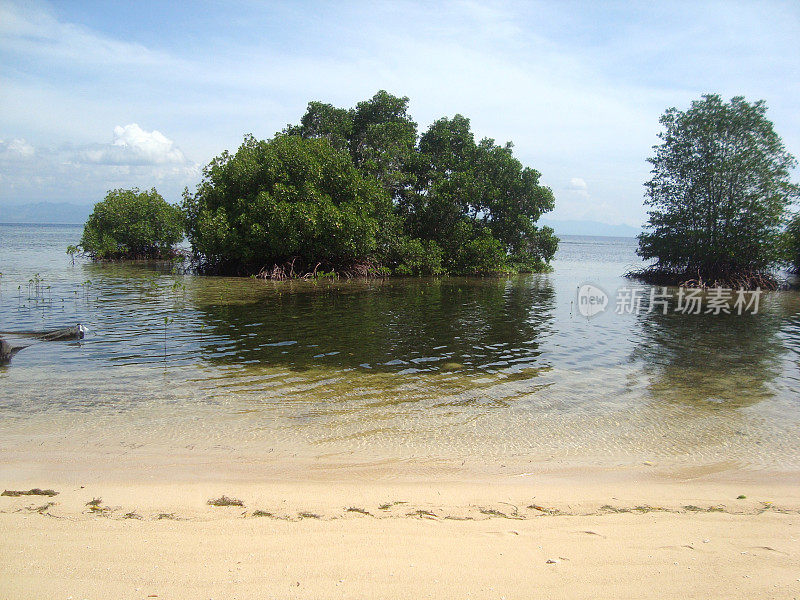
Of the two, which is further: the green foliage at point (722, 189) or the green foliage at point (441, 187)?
the green foliage at point (441, 187)

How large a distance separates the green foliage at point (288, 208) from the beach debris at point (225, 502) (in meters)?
21.2

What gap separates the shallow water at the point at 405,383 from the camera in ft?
20.6

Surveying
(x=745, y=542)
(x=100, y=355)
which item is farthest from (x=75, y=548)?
(x=100, y=355)

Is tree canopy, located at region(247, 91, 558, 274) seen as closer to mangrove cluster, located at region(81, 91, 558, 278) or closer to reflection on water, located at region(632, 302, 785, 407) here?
Result: mangrove cluster, located at region(81, 91, 558, 278)

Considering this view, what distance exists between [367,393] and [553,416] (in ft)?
9.24

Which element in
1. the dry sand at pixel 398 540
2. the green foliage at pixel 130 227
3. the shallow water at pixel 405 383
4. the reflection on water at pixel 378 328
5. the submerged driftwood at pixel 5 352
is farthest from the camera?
the green foliage at pixel 130 227

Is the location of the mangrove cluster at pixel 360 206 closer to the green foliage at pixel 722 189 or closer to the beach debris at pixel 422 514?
the green foliage at pixel 722 189

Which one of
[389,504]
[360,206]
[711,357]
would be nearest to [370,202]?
[360,206]

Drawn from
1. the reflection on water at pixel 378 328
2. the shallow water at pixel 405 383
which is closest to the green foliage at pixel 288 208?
the reflection on water at pixel 378 328

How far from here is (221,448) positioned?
5.93 m

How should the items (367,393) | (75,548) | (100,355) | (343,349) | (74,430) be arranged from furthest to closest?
(343,349)
(100,355)
(367,393)
(74,430)
(75,548)

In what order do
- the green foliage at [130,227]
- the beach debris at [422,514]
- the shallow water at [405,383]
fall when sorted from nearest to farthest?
the beach debris at [422,514], the shallow water at [405,383], the green foliage at [130,227]

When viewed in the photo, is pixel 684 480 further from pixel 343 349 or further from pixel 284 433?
pixel 343 349

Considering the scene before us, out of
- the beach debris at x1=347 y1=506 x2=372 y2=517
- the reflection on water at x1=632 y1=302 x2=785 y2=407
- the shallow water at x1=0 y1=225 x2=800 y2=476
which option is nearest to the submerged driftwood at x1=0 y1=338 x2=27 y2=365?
the shallow water at x1=0 y1=225 x2=800 y2=476
